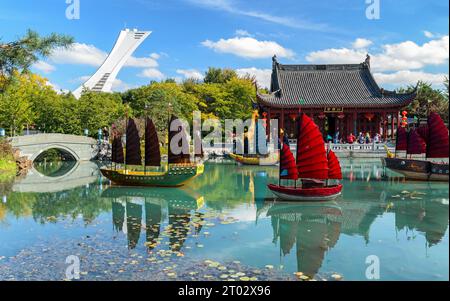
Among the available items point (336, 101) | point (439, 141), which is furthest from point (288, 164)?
point (336, 101)

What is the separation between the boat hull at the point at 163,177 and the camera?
17766mm

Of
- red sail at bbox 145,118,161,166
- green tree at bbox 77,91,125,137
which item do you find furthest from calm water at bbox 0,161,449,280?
green tree at bbox 77,91,125,137

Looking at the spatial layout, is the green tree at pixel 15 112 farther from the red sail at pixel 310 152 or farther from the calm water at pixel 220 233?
the red sail at pixel 310 152

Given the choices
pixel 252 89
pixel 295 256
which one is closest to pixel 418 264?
pixel 295 256

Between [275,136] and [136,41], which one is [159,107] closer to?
[275,136]

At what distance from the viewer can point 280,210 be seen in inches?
506

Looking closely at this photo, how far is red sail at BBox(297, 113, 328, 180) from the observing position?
12.8m

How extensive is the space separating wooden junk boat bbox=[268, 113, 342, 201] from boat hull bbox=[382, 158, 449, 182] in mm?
5903

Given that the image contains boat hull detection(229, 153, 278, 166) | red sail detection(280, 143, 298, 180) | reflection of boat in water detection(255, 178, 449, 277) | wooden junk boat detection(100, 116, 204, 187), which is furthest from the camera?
boat hull detection(229, 153, 278, 166)

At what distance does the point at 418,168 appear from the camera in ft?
60.3

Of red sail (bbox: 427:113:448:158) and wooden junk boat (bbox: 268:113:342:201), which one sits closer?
red sail (bbox: 427:113:448:158)

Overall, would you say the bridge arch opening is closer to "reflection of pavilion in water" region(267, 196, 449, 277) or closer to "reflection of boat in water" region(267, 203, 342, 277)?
"reflection of boat in water" region(267, 203, 342, 277)

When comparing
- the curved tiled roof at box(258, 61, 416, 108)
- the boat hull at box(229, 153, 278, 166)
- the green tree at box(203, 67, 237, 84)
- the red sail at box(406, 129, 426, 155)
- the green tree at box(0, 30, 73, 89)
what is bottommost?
the boat hull at box(229, 153, 278, 166)

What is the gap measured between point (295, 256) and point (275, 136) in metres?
27.0
